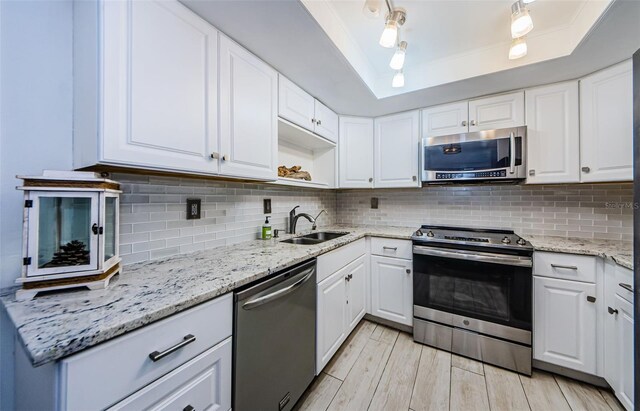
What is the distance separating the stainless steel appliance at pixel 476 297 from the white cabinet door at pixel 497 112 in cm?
100

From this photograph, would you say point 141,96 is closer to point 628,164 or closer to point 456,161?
point 456,161

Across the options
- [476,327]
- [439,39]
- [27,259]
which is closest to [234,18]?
[27,259]

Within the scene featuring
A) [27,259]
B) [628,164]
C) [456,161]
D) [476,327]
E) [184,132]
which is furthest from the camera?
[456,161]

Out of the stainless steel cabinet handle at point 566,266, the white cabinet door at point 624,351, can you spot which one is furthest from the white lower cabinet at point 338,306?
the white cabinet door at point 624,351

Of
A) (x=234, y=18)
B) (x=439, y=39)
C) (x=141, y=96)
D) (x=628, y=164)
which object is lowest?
(x=628, y=164)

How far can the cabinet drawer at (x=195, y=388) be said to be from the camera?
70cm

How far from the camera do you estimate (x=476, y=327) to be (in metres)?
1.82

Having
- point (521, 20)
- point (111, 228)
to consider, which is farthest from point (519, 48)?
point (111, 228)

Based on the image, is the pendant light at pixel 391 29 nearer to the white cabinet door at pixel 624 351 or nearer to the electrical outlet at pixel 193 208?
the electrical outlet at pixel 193 208

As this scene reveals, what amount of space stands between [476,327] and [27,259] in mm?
2527

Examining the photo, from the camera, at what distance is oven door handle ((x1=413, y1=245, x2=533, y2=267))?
1668mm

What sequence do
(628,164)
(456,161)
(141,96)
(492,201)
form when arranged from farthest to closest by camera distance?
(492,201)
(456,161)
(628,164)
(141,96)

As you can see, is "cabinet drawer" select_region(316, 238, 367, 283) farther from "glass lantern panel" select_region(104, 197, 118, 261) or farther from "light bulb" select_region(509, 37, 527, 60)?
"light bulb" select_region(509, 37, 527, 60)

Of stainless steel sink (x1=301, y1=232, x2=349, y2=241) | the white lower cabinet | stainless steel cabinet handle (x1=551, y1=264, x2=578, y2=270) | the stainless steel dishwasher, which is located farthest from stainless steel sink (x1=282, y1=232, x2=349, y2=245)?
stainless steel cabinet handle (x1=551, y1=264, x2=578, y2=270)
